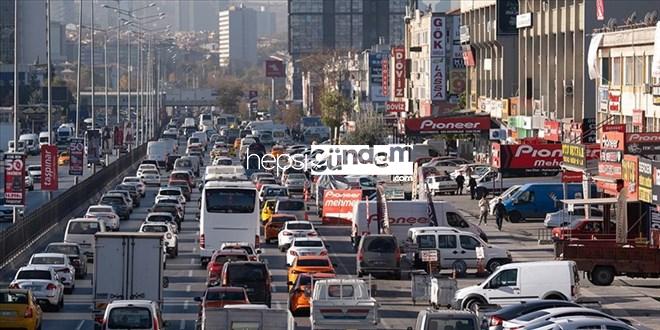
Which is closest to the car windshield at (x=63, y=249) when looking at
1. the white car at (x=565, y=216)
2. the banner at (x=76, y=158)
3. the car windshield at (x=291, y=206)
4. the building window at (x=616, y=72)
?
the car windshield at (x=291, y=206)

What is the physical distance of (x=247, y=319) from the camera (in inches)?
1091

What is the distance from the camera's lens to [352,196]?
64625mm

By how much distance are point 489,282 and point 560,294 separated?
1756 mm

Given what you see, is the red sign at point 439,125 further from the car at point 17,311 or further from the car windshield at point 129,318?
the car windshield at point 129,318

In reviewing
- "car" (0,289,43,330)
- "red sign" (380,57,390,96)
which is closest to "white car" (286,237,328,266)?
"car" (0,289,43,330)

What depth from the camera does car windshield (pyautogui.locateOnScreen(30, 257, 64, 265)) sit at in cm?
4219

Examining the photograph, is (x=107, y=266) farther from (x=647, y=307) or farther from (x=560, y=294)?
(x=647, y=307)

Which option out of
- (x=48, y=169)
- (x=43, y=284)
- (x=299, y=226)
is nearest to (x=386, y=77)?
(x=48, y=169)

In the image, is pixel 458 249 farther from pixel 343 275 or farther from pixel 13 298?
pixel 13 298

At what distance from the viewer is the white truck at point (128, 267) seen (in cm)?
3512

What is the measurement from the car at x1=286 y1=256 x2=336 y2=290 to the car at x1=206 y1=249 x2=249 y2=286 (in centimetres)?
123

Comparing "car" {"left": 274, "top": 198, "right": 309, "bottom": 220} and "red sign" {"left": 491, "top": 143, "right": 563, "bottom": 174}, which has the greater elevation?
"red sign" {"left": 491, "top": 143, "right": 563, "bottom": 174}

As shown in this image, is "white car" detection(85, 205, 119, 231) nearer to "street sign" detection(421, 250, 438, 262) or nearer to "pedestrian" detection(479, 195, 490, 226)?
"pedestrian" detection(479, 195, 490, 226)

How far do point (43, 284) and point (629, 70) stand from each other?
121 ft
